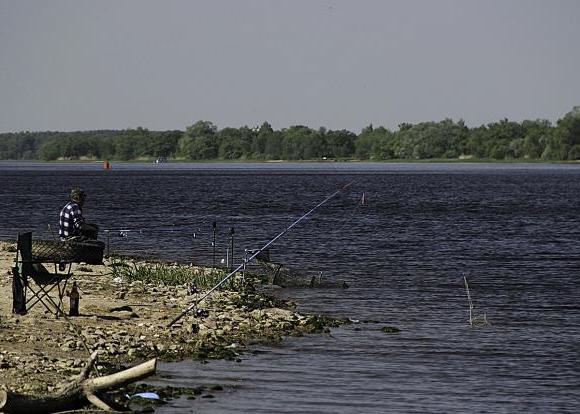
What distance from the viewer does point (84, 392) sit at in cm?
1438

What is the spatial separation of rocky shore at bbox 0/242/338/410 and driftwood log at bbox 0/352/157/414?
0.80m

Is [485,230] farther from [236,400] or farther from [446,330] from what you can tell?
[236,400]

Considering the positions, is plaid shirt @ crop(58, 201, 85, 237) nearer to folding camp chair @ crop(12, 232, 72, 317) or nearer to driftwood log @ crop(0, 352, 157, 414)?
folding camp chair @ crop(12, 232, 72, 317)

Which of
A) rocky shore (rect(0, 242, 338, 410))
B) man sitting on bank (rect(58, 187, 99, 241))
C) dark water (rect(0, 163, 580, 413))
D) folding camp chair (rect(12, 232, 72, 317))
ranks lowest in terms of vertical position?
dark water (rect(0, 163, 580, 413))

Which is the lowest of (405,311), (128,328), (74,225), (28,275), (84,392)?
(405,311)

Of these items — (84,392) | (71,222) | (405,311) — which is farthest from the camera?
(405,311)

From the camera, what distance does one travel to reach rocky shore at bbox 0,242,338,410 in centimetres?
1662

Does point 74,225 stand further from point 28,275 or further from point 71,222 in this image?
point 28,275

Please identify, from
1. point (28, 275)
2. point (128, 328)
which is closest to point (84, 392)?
point (28, 275)

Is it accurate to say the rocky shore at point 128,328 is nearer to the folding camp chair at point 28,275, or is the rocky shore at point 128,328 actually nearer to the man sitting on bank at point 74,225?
the folding camp chair at point 28,275

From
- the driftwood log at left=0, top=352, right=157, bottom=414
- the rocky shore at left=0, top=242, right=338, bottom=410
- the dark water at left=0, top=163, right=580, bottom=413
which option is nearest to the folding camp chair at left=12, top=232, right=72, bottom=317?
the rocky shore at left=0, top=242, right=338, bottom=410

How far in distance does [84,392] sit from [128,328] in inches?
210

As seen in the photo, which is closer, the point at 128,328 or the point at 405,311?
the point at 128,328

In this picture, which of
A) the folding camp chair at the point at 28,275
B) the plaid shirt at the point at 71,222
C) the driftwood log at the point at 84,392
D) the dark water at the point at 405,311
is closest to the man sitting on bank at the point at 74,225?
the plaid shirt at the point at 71,222
